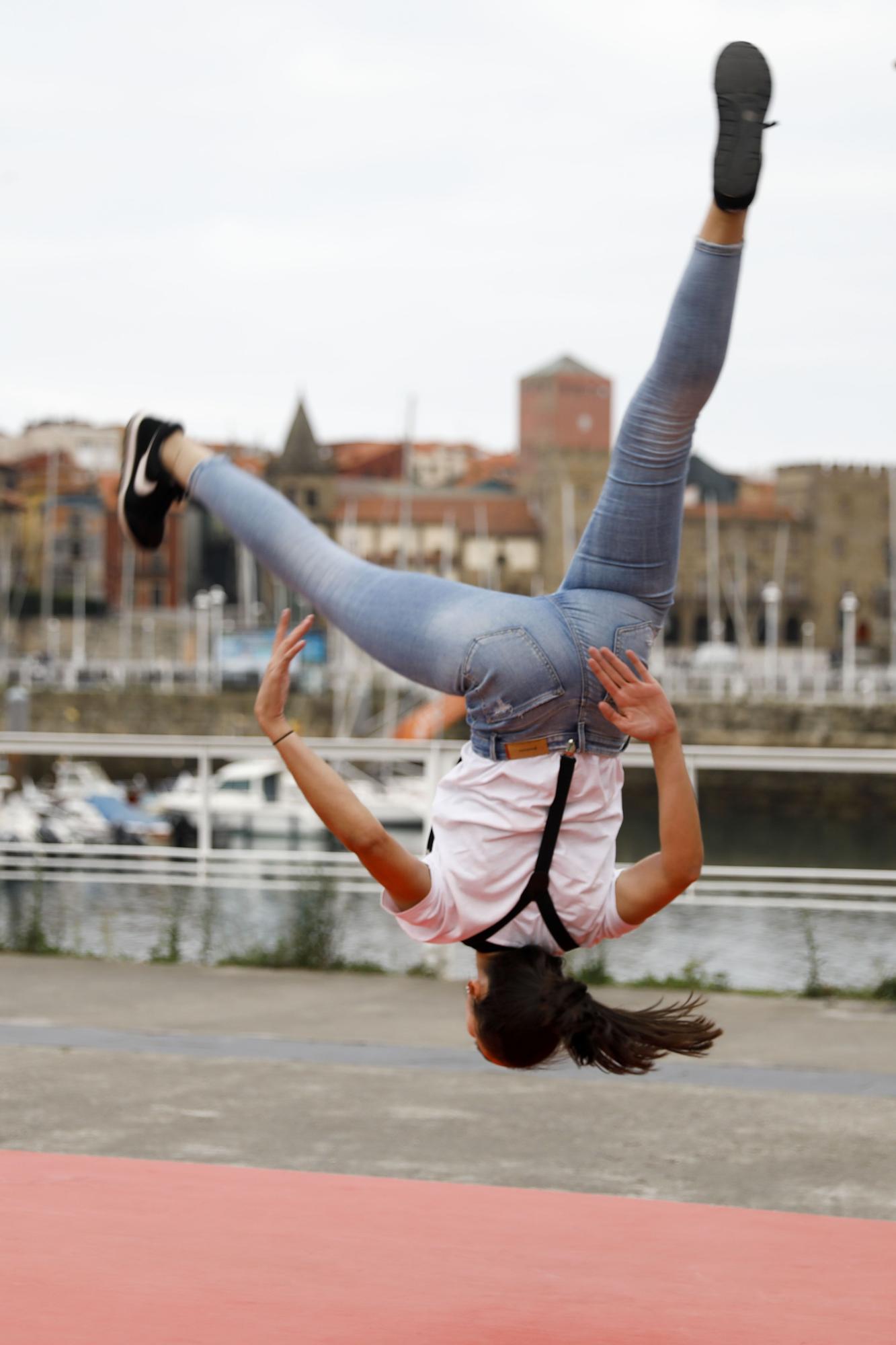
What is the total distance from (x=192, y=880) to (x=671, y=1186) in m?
4.38

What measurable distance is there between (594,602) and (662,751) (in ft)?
1.15

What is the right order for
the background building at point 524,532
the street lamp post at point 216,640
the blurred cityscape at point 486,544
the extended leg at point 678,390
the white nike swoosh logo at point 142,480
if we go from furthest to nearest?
the background building at point 524,532 < the blurred cityscape at point 486,544 < the street lamp post at point 216,640 < the white nike swoosh logo at point 142,480 < the extended leg at point 678,390

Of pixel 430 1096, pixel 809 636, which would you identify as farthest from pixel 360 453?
pixel 430 1096

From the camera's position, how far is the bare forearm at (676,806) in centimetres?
302

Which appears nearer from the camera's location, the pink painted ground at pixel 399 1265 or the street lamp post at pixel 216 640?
the pink painted ground at pixel 399 1265

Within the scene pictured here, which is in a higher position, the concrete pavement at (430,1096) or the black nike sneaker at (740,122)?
the black nike sneaker at (740,122)

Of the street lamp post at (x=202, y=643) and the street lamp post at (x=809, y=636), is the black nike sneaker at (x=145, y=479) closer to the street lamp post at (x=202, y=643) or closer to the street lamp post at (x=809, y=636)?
the street lamp post at (x=202, y=643)

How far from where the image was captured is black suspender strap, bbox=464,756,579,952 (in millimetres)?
3062

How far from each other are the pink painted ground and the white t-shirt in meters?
0.67

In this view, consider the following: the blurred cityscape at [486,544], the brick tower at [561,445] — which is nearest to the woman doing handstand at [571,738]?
the blurred cityscape at [486,544]

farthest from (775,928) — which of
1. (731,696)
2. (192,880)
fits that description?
(731,696)

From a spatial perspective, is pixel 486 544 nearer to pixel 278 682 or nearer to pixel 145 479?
pixel 145 479

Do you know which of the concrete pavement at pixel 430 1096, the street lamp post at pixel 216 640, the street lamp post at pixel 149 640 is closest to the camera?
the concrete pavement at pixel 430 1096

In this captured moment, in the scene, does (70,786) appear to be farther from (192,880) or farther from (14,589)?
(14,589)
